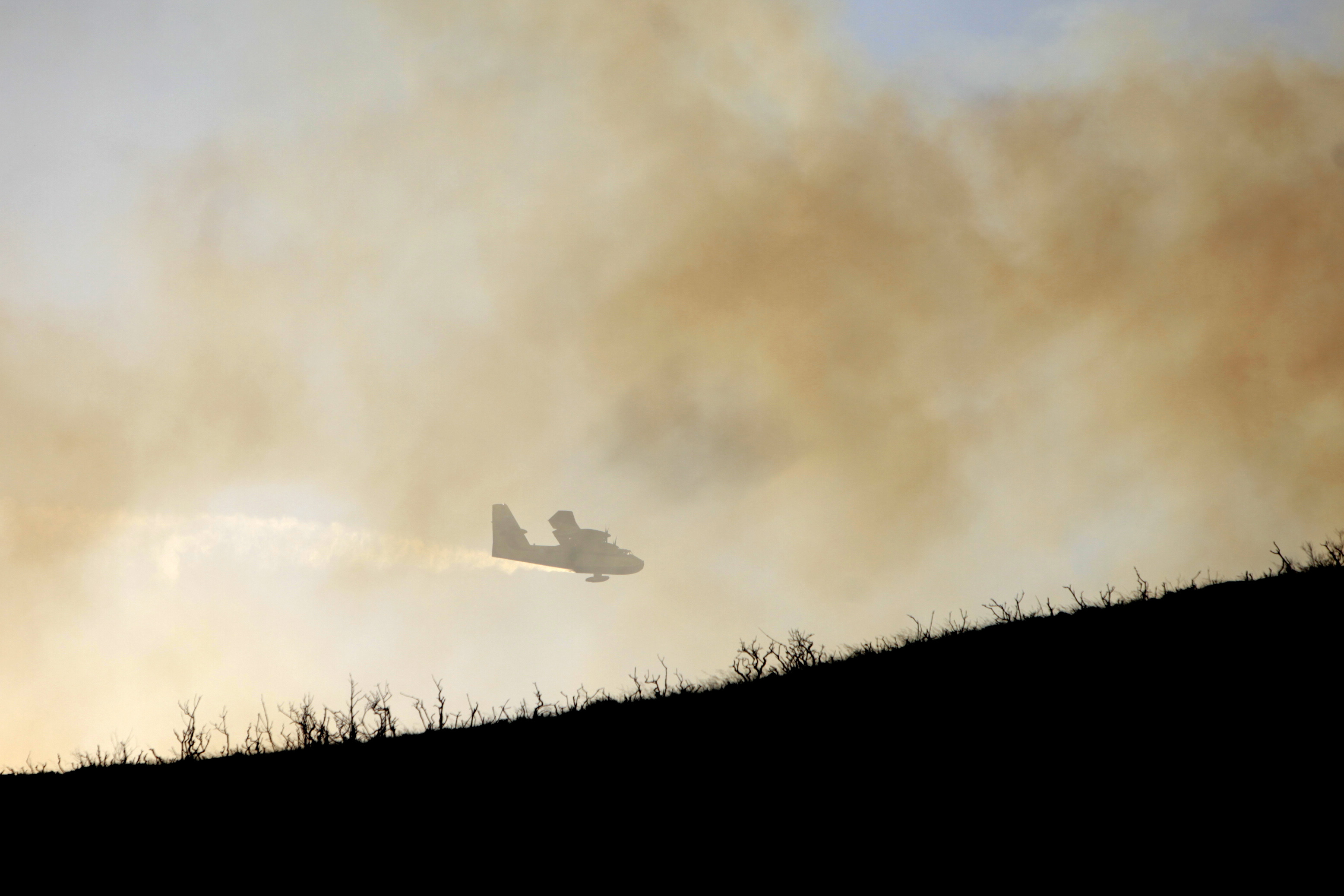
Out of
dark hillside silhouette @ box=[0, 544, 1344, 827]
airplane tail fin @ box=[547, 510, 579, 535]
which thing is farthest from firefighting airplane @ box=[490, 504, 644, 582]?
dark hillside silhouette @ box=[0, 544, 1344, 827]

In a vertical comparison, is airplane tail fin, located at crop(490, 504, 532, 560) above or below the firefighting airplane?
above

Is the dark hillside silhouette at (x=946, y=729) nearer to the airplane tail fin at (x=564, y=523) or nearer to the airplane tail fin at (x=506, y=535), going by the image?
the airplane tail fin at (x=564, y=523)

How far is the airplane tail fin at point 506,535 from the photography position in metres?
110

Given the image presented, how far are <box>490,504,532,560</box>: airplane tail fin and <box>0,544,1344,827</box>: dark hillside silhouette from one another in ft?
319

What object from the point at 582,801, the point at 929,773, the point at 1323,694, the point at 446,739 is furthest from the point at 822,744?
the point at 446,739

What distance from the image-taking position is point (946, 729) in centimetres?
986

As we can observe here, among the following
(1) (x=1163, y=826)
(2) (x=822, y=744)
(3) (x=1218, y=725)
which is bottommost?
(1) (x=1163, y=826)

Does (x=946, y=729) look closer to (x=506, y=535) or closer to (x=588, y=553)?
(x=588, y=553)

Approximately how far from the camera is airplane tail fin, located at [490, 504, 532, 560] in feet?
362

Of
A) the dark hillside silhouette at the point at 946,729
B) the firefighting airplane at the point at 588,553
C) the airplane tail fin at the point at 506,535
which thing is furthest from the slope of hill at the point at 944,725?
the airplane tail fin at the point at 506,535

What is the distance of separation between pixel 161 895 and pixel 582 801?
→ 463cm

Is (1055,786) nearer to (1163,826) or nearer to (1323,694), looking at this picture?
(1163,826)

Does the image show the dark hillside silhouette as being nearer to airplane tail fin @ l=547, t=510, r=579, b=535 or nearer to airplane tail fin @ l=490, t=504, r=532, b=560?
airplane tail fin @ l=547, t=510, r=579, b=535

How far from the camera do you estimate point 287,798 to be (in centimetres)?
1094
